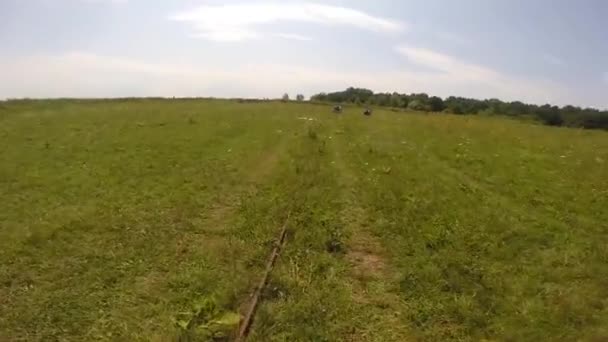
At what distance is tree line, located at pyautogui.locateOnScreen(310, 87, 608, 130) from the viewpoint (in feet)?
261

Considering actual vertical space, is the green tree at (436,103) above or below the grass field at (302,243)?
above

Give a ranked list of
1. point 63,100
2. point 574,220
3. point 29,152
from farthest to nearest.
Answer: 1. point 63,100
2. point 29,152
3. point 574,220

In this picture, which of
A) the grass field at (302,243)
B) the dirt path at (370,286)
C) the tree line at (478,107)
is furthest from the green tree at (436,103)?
the dirt path at (370,286)

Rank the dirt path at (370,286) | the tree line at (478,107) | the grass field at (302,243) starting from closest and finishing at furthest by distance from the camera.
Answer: the dirt path at (370,286) → the grass field at (302,243) → the tree line at (478,107)

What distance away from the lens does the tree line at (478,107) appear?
79500mm

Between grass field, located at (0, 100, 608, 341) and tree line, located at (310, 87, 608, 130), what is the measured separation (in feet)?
184

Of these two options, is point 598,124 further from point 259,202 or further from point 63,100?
point 259,202

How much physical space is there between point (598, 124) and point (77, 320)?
3267 inches

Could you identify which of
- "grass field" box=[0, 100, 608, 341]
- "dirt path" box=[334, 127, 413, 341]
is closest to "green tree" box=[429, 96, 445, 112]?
"grass field" box=[0, 100, 608, 341]

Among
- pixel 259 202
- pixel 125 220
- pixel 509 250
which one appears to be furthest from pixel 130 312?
pixel 509 250

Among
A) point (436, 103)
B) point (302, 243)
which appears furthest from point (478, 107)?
point (302, 243)

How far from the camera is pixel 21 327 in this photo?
28.7 ft

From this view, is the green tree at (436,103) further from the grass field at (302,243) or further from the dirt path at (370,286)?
the dirt path at (370,286)

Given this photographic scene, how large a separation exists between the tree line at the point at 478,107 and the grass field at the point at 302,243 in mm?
56111
